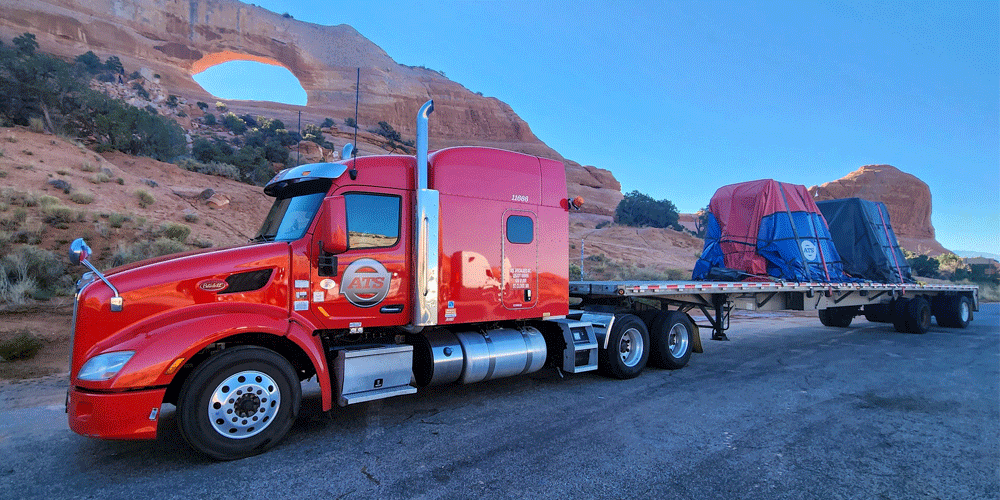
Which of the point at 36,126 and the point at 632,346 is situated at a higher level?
the point at 36,126

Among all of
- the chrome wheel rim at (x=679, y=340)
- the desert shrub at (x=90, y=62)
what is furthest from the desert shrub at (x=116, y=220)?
the desert shrub at (x=90, y=62)

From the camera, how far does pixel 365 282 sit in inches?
196

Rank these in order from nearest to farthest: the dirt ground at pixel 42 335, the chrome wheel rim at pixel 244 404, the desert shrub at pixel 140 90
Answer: the chrome wheel rim at pixel 244 404, the dirt ground at pixel 42 335, the desert shrub at pixel 140 90

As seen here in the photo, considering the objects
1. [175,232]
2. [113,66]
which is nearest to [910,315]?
[175,232]

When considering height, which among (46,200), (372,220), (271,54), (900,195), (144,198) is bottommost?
(372,220)

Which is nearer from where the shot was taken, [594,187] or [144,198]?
[144,198]

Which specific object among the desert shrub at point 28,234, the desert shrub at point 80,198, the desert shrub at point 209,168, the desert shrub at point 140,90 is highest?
the desert shrub at point 140,90

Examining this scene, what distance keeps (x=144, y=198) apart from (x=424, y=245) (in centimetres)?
1963

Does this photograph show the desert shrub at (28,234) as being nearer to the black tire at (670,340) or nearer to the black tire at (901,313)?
the black tire at (670,340)

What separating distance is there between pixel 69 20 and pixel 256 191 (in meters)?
58.8

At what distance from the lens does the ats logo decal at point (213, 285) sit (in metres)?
4.17

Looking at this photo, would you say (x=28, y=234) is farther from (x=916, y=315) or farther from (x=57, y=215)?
(x=916, y=315)

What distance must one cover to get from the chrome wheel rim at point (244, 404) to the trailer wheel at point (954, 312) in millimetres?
17584

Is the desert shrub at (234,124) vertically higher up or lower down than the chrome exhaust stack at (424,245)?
higher up
